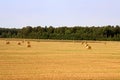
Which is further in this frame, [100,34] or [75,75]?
[100,34]

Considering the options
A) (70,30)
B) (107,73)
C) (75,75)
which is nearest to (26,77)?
(75,75)

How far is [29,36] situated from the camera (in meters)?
123

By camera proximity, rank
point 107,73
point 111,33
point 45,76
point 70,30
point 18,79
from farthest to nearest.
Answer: point 70,30
point 111,33
point 107,73
point 45,76
point 18,79

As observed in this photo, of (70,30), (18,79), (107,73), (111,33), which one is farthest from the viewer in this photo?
(70,30)

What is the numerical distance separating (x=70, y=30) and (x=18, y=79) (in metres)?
113

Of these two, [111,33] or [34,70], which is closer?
[34,70]

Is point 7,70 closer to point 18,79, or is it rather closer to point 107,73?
point 18,79

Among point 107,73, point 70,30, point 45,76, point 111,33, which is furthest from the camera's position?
point 70,30

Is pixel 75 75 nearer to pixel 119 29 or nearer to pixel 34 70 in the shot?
pixel 34 70

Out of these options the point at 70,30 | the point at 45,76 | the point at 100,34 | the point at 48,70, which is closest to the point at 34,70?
the point at 48,70

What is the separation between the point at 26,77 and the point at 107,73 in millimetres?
4274

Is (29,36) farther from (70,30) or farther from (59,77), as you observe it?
(59,77)

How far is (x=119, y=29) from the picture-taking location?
11869 centimetres

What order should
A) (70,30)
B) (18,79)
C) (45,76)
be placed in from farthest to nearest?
(70,30) < (45,76) < (18,79)
